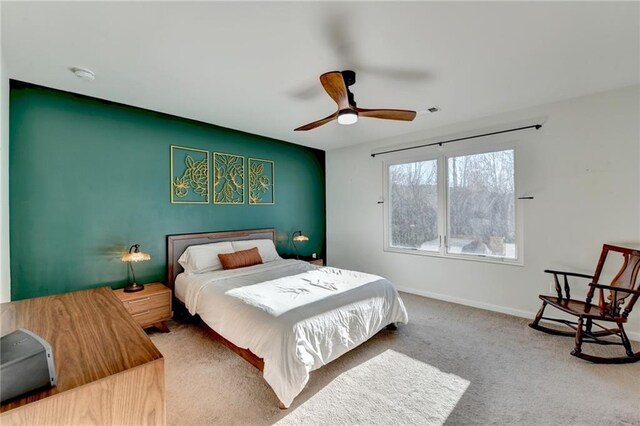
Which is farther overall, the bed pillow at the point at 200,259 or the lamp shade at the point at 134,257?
the bed pillow at the point at 200,259

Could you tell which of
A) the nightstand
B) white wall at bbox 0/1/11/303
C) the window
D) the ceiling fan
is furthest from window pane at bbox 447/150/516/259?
white wall at bbox 0/1/11/303

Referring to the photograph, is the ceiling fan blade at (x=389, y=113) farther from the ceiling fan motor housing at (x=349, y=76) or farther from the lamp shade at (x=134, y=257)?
the lamp shade at (x=134, y=257)

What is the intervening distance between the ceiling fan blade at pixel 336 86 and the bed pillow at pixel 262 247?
246 centimetres

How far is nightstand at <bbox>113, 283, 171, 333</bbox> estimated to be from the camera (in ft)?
9.43

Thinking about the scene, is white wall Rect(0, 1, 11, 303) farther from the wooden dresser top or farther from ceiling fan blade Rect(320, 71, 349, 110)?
ceiling fan blade Rect(320, 71, 349, 110)

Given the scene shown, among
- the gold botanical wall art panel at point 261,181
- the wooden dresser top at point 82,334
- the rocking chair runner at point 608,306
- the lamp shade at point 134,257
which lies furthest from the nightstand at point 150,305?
the rocking chair runner at point 608,306

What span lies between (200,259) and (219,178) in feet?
4.07

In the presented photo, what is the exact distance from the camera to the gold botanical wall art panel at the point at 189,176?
3.63 m

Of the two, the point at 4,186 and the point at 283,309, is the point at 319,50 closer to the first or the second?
the point at 283,309

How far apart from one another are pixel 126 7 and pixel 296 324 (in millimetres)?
→ 2330

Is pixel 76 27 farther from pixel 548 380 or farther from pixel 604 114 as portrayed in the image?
pixel 604 114

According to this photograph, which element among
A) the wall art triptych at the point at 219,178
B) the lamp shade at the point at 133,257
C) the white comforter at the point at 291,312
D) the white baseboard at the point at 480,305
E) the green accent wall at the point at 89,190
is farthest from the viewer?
the wall art triptych at the point at 219,178

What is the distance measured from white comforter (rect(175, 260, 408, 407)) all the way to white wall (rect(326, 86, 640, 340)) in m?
1.45

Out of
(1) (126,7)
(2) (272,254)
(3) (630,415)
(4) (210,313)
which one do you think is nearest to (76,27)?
(1) (126,7)
